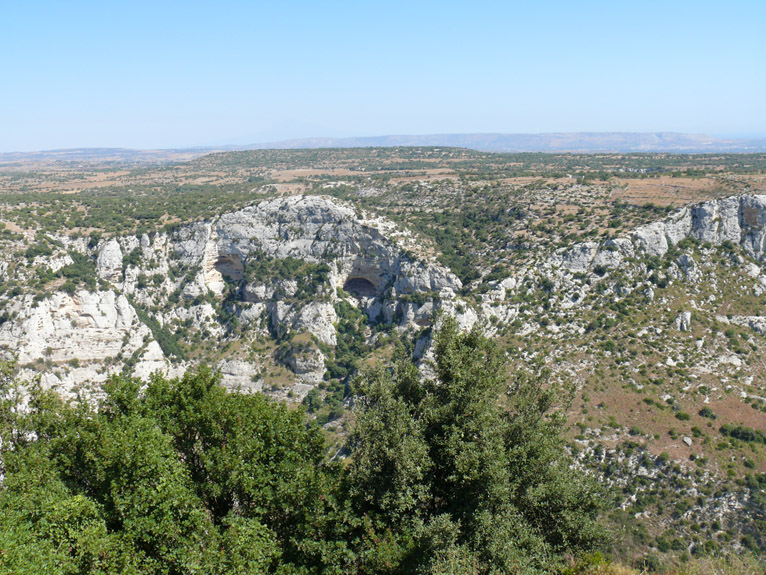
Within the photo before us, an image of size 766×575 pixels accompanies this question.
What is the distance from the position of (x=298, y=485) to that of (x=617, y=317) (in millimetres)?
35394

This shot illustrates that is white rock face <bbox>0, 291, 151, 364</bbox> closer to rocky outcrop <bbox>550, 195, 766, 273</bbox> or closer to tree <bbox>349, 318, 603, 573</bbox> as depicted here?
tree <bbox>349, 318, 603, 573</bbox>

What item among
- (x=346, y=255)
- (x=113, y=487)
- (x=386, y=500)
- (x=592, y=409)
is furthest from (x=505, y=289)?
(x=113, y=487)

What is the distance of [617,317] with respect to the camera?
41844mm

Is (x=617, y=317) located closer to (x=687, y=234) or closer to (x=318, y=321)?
(x=687, y=234)

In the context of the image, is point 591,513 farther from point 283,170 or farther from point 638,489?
point 283,170

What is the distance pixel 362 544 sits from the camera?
1495 cm

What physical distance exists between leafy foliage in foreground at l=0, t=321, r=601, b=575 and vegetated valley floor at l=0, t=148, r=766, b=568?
20.2 feet

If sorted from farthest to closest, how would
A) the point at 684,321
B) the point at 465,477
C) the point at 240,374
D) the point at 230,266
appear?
the point at 230,266
the point at 240,374
the point at 684,321
the point at 465,477

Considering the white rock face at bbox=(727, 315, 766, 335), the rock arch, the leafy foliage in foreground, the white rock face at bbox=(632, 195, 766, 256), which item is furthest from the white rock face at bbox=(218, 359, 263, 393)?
the white rock face at bbox=(727, 315, 766, 335)

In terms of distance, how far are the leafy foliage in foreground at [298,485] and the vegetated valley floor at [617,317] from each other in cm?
615

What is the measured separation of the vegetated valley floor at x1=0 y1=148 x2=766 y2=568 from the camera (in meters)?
27.5

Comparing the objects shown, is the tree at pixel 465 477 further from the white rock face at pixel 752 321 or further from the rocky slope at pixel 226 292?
the rocky slope at pixel 226 292

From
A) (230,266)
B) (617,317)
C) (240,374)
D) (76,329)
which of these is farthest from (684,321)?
(76,329)

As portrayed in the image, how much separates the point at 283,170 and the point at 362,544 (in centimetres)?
10603
